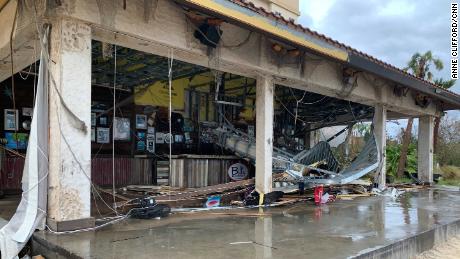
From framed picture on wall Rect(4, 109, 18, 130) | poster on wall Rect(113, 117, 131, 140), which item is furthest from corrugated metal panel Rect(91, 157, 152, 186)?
framed picture on wall Rect(4, 109, 18, 130)

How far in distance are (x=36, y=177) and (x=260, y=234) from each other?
2996 mm

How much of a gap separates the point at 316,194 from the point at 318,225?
297 cm

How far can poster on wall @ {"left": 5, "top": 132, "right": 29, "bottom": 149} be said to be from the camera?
9.59m

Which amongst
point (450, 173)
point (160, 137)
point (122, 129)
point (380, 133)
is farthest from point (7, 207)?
point (450, 173)

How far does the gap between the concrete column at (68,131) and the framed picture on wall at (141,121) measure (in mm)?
5927

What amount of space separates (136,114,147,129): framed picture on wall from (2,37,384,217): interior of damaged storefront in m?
0.03

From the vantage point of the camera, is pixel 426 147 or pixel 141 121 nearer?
pixel 141 121

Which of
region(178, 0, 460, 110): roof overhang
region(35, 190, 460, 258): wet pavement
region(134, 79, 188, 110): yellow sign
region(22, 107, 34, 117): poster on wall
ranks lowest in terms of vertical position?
region(35, 190, 460, 258): wet pavement

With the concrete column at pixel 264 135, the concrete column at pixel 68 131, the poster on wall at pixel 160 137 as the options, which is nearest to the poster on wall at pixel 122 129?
the poster on wall at pixel 160 137

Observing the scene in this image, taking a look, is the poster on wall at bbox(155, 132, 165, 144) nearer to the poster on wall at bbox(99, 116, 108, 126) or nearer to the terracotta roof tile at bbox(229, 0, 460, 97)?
the poster on wall at bbox(99, 116, 108, 126)

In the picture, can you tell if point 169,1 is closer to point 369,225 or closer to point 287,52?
point 287,52

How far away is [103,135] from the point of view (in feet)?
35.6

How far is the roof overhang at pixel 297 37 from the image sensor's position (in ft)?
20.0

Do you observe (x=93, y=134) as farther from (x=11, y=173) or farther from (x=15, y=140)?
(x=11, y=173)
